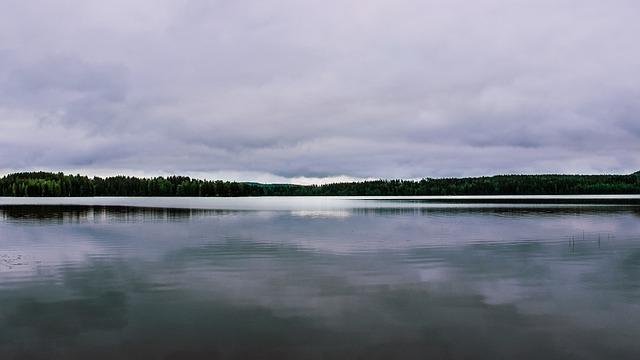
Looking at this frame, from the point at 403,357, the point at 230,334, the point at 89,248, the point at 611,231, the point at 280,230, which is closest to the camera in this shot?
the point at 403,357

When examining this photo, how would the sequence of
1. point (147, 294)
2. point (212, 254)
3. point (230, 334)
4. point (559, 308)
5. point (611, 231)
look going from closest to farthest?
point (230, 334)
point (559, 308)
point (147, 294)
point (212, 254)
point (611, 231)

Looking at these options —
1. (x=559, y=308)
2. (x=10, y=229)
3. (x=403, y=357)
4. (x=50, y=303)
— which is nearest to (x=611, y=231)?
(x=559, y=308)

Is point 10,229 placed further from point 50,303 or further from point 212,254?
point 50,303

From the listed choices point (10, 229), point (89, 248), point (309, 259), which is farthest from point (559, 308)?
point (10, 229)

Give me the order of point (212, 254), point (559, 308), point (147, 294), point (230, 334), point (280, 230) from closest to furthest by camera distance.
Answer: point (230, 334) < point (559, 308) < point (147, 294) < point (212, 254) < point (280, 230)

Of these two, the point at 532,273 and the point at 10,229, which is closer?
the point at 532,273

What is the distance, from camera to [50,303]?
819 inches

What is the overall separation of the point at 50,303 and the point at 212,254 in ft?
54.4

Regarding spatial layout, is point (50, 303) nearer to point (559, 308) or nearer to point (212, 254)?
point (212, 254)

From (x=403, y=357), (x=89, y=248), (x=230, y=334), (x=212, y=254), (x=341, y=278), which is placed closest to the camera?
(x=403, y=357)

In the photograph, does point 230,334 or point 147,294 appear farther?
point 147,294

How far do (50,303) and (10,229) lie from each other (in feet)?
148

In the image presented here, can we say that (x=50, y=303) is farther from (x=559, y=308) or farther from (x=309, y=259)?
(x=559, y=308)

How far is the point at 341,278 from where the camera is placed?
26688 mm
